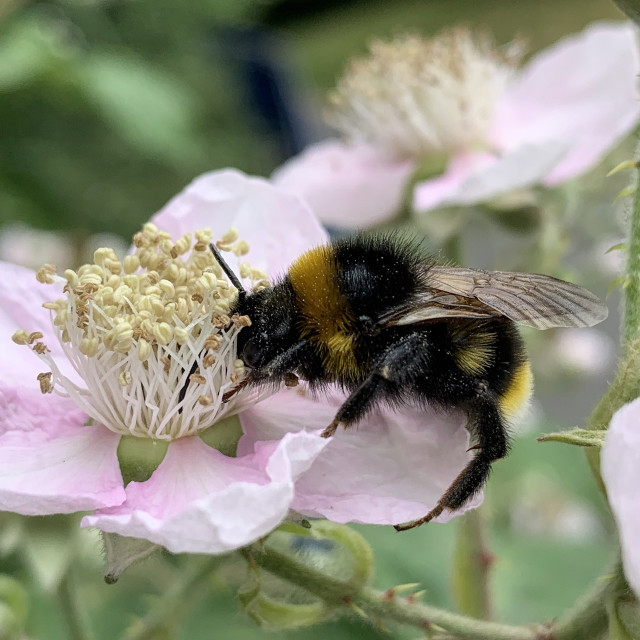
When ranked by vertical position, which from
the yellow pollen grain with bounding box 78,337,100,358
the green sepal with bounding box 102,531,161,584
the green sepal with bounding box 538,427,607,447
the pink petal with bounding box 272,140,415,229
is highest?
the yellow pollen grain with bounding box 78,337,100,358

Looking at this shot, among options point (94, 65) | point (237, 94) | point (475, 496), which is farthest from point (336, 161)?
point (237, 94)

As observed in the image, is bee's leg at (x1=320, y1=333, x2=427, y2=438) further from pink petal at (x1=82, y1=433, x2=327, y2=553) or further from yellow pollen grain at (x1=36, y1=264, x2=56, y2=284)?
yellow pollen grain at (x1=36, y1=264, x2=56, y2=284)

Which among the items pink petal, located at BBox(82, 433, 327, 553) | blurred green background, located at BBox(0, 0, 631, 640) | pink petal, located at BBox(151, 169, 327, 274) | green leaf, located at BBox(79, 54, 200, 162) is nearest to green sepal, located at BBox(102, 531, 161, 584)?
pink petal, located at BBox(82, 433, 327, 553)

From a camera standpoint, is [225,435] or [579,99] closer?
[225,435]

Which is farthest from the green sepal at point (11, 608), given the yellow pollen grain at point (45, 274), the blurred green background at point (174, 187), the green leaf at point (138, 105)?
the green leaf at point (138, 105)

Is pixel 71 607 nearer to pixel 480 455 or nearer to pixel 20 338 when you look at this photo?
pixel 20 338

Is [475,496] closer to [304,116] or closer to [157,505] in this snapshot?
[157,505]


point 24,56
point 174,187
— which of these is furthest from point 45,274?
point 174,187
